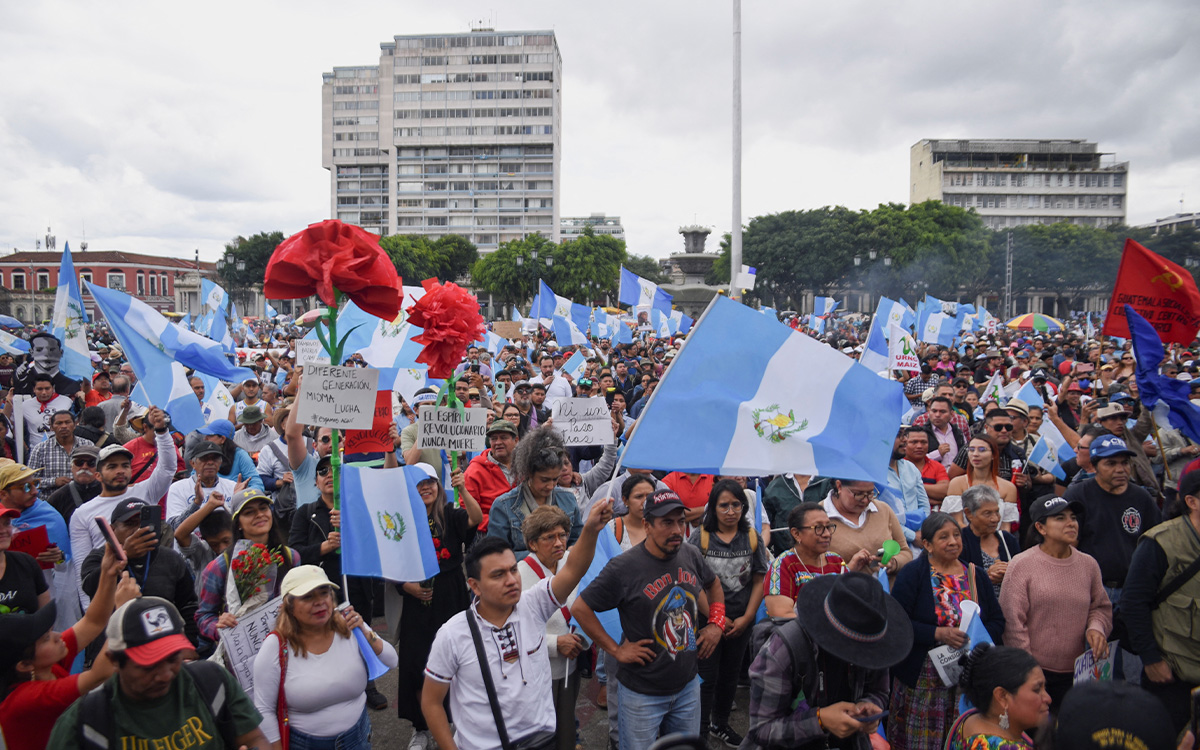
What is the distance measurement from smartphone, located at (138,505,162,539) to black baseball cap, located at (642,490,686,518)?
265 centimetres

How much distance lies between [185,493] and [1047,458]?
705 centimetres

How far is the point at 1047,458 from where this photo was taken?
6719 mm

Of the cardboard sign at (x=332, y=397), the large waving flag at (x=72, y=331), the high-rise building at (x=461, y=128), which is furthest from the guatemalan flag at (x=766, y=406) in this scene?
the high-rise building at (x=461, y=128)

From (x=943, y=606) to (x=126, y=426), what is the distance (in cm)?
861

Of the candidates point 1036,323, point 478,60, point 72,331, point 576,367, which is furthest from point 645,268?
point 72,331

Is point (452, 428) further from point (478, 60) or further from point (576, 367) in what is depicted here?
point (478, 60)

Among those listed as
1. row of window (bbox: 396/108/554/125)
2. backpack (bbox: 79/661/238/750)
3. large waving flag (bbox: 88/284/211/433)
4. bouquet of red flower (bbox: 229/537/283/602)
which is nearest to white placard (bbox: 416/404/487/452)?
bouquet of red flower (bbox: 229/537/283/602)

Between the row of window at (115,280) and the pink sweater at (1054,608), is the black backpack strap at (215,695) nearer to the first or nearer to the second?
the pink sweater at (1054,608)

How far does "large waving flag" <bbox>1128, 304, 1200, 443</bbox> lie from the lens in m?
5.63

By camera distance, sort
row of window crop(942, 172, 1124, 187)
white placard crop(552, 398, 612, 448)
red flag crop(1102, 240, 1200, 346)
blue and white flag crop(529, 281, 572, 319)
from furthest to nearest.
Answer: row of window crop(942, 172, 1124, 187) → blue and white flag crop(529, 281, 572, 319) → red flag crop(1102, 240, 1200, 346) → white placard crop(552, 398, 612, 448)

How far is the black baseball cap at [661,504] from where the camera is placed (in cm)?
372

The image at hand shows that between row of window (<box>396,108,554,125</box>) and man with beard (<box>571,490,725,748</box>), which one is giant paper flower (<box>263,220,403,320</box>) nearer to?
man with beard (<box>571,490,725,748</box>)

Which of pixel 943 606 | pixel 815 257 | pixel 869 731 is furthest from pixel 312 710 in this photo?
pixel 815 257

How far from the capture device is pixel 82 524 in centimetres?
486
